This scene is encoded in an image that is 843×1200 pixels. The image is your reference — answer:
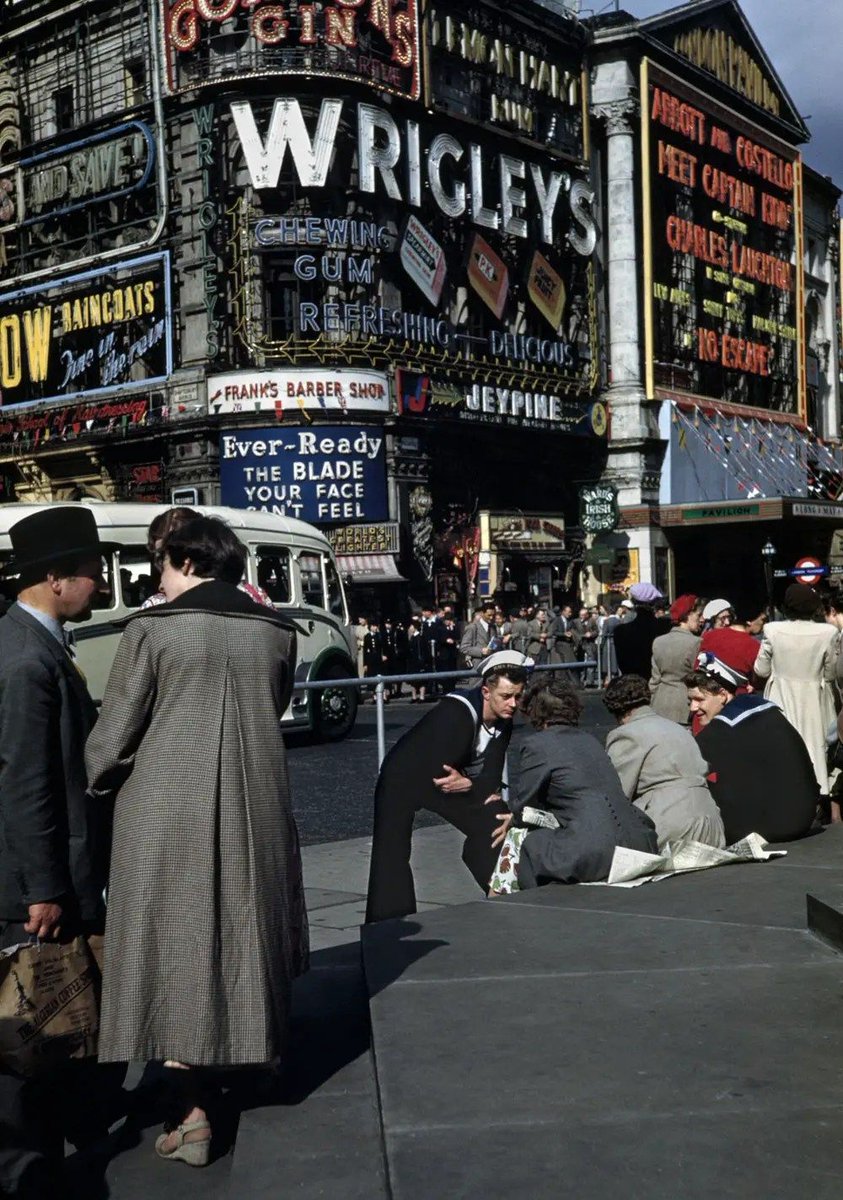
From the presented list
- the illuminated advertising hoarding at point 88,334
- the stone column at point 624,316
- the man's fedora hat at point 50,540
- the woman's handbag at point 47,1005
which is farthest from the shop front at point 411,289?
the woman's handbag at point 47,1005

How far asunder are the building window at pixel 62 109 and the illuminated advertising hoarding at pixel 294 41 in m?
4.46

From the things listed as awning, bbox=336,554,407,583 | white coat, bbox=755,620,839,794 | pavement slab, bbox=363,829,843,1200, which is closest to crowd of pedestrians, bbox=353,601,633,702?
awning, bbox=336,554,407,583

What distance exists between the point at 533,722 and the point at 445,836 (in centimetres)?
321

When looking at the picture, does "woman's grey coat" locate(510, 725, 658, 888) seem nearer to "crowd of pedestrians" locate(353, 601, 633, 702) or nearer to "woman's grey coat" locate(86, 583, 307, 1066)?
"woman's grey coat" locate(86, 583, 307, 1066)

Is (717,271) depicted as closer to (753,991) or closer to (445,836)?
(445,836)

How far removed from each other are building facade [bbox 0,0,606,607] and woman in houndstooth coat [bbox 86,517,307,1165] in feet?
80.3

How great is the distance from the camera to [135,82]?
31062mm

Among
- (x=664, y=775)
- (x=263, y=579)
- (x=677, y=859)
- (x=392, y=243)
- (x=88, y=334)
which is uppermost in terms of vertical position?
(x=392, y=243)

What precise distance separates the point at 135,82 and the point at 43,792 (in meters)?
30.0

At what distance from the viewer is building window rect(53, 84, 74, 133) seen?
3288 centimetres

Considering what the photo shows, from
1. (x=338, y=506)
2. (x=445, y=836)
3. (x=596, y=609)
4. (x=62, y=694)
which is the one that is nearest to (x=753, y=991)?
(x=62, y=694)

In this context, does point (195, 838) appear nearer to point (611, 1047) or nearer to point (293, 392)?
point (611, 1047)

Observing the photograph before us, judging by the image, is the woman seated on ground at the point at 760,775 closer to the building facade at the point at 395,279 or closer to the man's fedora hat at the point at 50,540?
the man's fedora hat at the point at 50,540

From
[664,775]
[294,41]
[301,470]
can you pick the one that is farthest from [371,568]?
[664,775]
